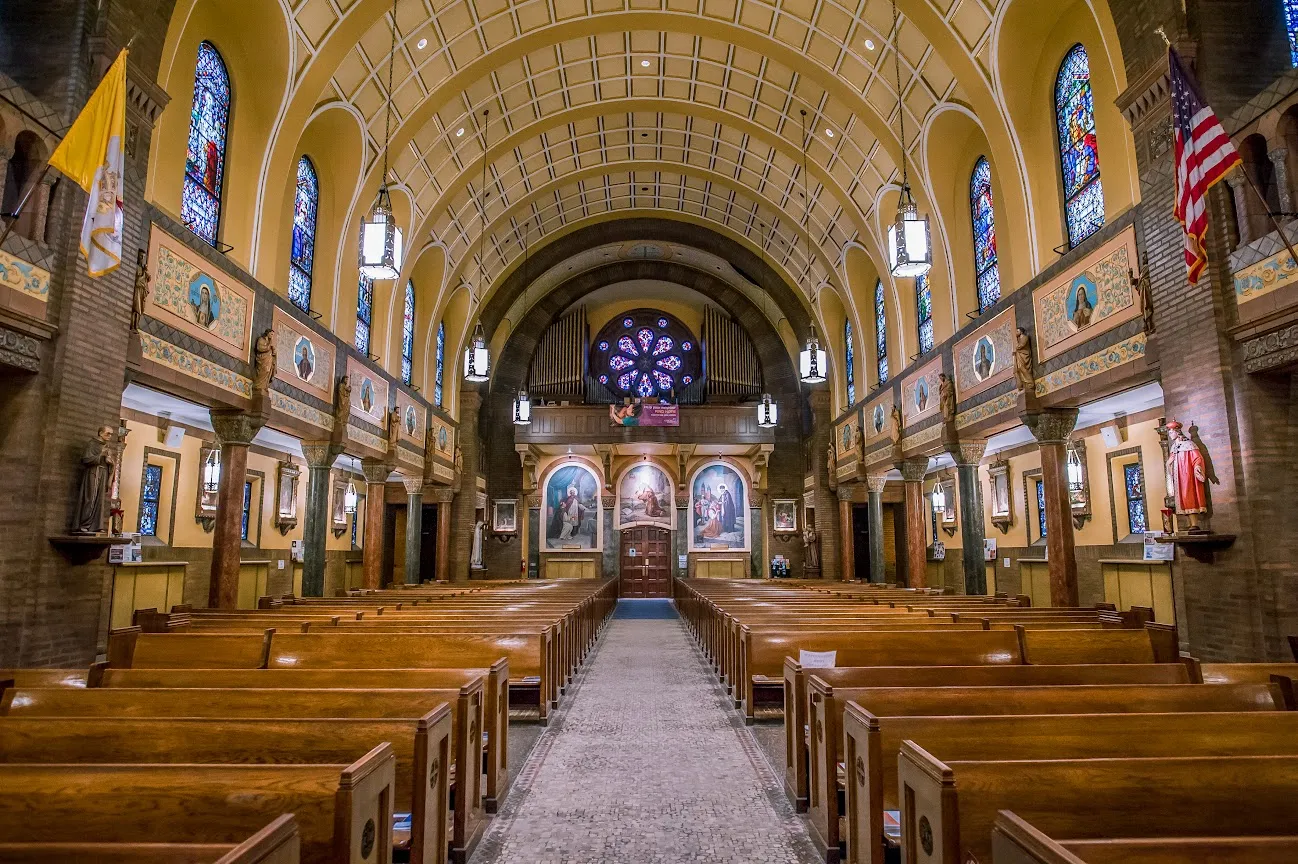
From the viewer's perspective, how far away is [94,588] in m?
6.98

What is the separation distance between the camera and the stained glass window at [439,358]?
20.0 m

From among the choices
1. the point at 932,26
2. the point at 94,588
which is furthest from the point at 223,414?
the point at 932,26

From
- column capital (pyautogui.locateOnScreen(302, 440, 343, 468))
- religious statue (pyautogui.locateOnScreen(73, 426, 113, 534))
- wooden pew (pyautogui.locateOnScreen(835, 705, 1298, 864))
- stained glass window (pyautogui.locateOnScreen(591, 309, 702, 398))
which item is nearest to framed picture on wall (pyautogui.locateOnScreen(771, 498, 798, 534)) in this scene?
stained glass window (pyautogui.locateOnScreen(591, 309, 702, 398))

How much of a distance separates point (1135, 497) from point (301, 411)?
13964 mm

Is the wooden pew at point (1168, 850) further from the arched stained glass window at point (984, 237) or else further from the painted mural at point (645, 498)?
the painted mural at point (645, 498)

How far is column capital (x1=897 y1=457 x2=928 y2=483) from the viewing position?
16.1 m

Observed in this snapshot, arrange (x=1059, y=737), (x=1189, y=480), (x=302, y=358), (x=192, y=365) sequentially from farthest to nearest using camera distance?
1. (x=302, y=358)
2. (x=192, y=365)
3. (x=1189, y=480)
4. (x=1059, y=737)

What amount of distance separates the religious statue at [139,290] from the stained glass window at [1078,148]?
38.5ft

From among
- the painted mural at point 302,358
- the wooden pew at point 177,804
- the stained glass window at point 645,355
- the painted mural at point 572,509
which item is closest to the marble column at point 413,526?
the painted mural at point 302,358

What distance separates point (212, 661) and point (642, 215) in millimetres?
19944

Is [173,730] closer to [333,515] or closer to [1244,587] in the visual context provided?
[1244,587]

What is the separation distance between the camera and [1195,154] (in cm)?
610

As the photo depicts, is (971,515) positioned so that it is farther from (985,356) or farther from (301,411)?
(301,411)

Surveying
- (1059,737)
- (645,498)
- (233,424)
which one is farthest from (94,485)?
(645,498)
